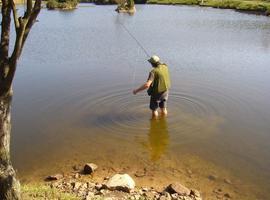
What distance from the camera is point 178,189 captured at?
28.3 feet

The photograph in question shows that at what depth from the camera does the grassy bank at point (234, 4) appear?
47344mm

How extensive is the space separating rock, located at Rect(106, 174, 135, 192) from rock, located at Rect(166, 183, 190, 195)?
0.78 metres

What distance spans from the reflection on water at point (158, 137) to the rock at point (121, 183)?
1849 millimetres

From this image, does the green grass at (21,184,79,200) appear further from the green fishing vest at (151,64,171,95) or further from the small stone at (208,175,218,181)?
the green fishing vest at (151,64,171,95)

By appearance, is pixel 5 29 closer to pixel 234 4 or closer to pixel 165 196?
pixel 165 196

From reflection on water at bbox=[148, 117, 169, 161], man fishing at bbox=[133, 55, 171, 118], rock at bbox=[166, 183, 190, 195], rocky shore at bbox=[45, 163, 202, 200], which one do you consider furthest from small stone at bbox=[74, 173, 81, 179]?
man fishing at bbox=[133, 55, 171, 118]

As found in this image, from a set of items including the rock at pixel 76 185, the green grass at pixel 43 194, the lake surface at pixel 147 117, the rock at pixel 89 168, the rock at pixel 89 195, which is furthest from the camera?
the lake surface at pixel 147 117

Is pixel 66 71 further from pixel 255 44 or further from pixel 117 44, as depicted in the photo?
pixel 255 44

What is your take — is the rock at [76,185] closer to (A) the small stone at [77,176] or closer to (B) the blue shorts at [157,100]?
(A) the small stone at [77,176]

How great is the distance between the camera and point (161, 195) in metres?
8.52

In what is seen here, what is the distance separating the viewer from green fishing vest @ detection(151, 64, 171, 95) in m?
12.5

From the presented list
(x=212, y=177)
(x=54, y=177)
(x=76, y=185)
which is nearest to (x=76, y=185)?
(x=76, y=185)

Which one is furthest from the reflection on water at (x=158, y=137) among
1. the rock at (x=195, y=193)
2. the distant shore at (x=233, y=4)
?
the distant shore at (x=233, y=4)

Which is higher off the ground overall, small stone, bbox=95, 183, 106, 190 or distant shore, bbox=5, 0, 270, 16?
distant shore, bbox=5, 0, 270, 16
